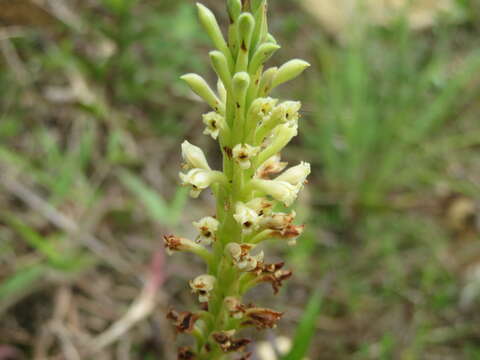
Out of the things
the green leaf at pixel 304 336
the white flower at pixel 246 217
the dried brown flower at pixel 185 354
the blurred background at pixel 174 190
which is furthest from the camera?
the blurred background at pixel 174 190

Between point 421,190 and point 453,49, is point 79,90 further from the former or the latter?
point 453,49

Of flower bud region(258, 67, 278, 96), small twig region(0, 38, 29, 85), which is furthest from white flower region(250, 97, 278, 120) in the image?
small twig region(0, 38, 29, 85)

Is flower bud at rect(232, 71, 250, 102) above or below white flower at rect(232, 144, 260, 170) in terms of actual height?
above

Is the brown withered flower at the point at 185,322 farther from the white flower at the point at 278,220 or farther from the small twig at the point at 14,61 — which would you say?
the small twig at the point at 14,61

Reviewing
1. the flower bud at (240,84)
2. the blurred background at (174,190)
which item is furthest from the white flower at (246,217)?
the blurred background at (174,190)

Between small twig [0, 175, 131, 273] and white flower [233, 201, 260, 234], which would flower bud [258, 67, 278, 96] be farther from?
small twig [0, 175, 131, 273]

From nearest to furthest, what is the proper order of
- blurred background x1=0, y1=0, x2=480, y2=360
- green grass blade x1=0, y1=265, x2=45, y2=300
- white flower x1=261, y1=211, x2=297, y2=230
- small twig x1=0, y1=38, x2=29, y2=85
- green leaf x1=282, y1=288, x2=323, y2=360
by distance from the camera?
1. white flower x1=261, y1=211, x2=297, y2=230
2. green leaf x1=282, y1=288, x2=323, y2=360
3. green grass blade x1=0, y1=265, x2=45, y2=300
4. blurred background x1=0, y1=0, x2=480, y2=360
5. small twig x1=0, y1=38, x2=29, y2=85
